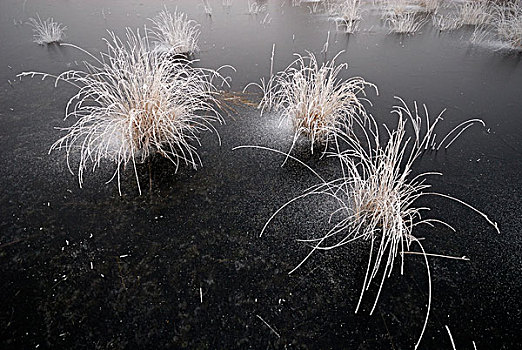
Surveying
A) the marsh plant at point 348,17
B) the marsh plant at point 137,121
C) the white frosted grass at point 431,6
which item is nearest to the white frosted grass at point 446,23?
the white frosted grass at point 431,6

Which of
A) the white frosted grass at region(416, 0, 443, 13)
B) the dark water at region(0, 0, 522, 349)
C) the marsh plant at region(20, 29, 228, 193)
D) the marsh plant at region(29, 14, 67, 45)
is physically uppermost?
the white frosted grass at region(416, 0, 443, 13)

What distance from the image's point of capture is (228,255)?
1.65m

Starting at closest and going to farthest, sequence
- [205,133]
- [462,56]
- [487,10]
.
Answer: [205,133] → [462,56] → [487,10]

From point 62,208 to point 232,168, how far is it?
1.03 metres

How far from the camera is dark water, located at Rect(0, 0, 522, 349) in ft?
4.46

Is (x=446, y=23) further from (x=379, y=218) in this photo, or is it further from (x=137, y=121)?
(x=137, y=121)

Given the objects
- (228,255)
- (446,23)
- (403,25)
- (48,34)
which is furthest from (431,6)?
(228,255)

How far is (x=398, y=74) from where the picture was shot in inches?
141

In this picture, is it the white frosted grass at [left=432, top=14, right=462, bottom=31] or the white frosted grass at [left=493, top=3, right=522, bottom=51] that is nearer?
the white frosted grass at [left=493, top=3, right=522, bottom=51]

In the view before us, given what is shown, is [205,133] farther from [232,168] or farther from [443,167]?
[443,167]

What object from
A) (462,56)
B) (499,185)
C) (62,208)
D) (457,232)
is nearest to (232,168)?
(62,208)

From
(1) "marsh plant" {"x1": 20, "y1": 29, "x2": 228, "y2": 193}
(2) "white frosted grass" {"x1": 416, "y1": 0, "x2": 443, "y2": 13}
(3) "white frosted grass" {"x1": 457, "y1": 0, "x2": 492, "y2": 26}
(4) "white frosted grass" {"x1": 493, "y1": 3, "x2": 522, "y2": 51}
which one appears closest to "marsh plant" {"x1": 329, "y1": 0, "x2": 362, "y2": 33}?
(2) "white frosted grass" {"x1": 416, "y1": 0, "x2": 443, "y2": 13}

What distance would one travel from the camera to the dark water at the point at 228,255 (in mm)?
1358

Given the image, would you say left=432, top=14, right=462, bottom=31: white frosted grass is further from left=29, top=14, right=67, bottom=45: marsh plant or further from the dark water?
left=29, top=14, right=67, bottom=45: marsh plant
